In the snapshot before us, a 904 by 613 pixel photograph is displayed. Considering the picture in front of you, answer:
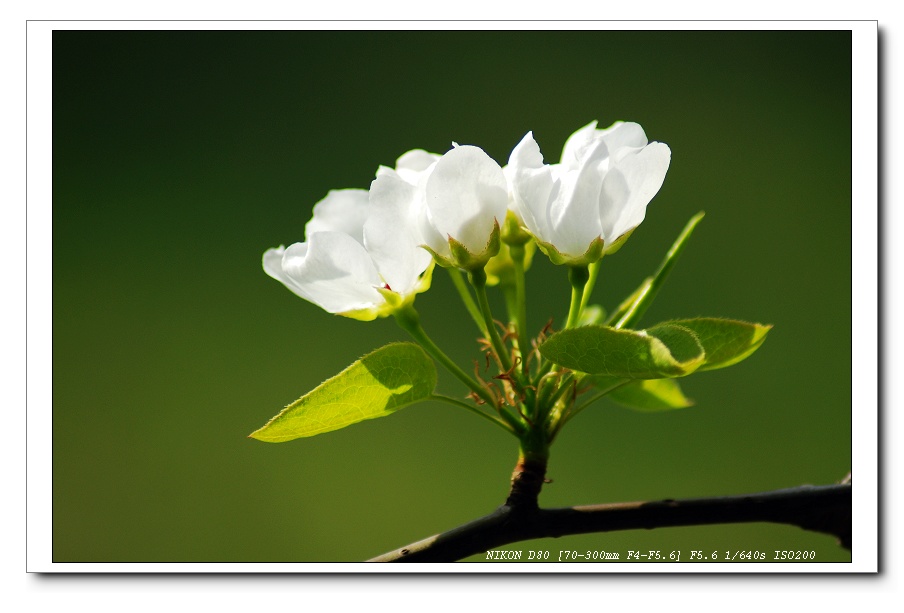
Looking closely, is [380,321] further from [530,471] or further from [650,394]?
[530,471]

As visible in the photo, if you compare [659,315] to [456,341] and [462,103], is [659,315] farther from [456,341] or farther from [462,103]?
[462,103]

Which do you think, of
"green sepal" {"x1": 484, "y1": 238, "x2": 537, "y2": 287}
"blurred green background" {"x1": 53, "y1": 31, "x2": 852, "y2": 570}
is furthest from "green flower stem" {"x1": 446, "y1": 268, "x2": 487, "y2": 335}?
"blurred green background" {"x1": 53, "y1": 31, "x2": 852, "y2": 570}

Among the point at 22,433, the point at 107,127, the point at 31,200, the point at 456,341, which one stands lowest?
the point at 22,433

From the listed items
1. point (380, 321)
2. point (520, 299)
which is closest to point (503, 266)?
point (520, 299)

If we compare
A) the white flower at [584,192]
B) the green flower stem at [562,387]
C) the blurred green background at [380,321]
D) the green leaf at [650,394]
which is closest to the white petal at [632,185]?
the white flower at [584,192]

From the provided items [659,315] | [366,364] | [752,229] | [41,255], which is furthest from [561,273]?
[366,364]

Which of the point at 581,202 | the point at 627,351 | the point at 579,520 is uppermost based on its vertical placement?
the point at 581,202
